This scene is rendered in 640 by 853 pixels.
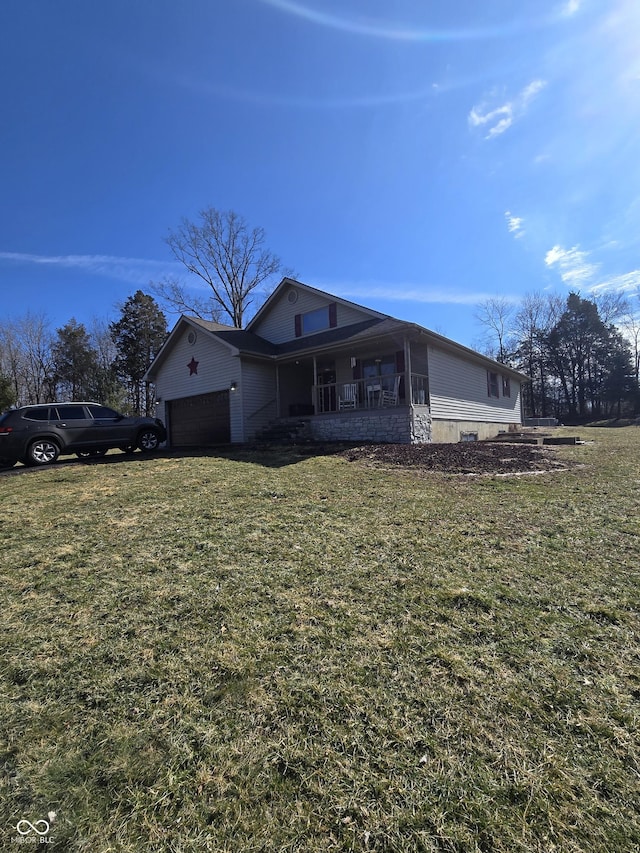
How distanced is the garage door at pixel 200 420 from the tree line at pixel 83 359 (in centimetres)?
1594

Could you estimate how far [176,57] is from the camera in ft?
30.0

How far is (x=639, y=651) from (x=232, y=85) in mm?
13288

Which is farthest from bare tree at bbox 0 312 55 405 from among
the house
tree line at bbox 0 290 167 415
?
the house

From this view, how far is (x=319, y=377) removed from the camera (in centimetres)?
1611

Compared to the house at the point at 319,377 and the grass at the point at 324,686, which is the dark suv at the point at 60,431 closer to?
the house at the point at 319,377

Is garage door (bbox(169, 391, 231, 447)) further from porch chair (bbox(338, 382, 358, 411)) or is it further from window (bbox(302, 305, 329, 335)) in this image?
porch chair (bbox(338, 382, 358, 411))

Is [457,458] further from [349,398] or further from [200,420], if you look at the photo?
[200,420]

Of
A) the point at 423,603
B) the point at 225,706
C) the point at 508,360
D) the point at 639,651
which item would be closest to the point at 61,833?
the point at 225,706

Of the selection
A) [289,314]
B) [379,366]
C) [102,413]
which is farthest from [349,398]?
[102,413]

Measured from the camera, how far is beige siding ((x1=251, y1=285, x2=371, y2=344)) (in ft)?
47.4

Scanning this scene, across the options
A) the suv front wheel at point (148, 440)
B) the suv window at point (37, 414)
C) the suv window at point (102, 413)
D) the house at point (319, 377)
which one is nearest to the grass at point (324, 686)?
the suv window at point (37, 414)

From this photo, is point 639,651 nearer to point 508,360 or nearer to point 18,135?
point 18,135

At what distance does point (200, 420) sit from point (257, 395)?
9.88 ft

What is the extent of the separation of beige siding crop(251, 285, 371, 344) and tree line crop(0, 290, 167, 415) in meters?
18.1
